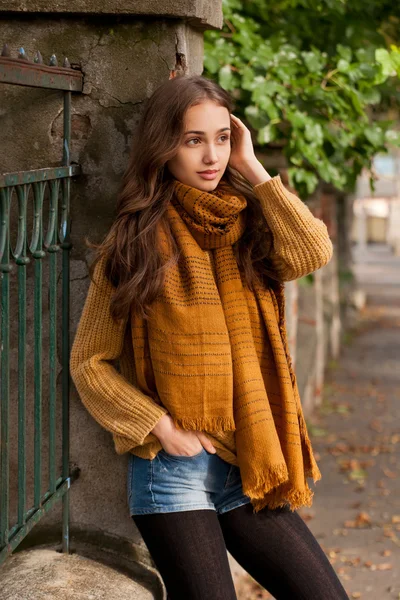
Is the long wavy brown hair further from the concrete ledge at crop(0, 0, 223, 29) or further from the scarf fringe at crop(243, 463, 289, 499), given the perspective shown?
the scarf fringe at crop(243, 463, 289, 499)

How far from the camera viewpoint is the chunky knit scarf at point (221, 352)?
2.53 m

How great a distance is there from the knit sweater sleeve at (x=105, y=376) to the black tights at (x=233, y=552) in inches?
10.8

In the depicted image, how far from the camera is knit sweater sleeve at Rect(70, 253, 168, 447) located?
255 cm

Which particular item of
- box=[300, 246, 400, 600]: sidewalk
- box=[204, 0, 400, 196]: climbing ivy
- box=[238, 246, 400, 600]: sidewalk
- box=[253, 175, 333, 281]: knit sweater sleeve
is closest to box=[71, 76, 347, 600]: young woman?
box=[253, 175, 333, 281]: knit sweater sleeve

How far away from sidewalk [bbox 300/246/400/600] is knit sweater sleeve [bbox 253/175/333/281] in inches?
87.3

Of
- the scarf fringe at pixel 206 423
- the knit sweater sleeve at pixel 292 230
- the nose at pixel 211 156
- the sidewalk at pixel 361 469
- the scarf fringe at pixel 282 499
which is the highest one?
the nose at pixel 211 156

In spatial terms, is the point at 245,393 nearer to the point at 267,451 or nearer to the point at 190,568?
the point at 267,451

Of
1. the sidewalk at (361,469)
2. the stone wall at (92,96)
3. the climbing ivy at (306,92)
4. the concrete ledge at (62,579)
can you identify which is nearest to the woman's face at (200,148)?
the stone wall at (92,96)

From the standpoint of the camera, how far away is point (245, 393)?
8.45ft

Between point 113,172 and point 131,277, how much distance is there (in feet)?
1.58

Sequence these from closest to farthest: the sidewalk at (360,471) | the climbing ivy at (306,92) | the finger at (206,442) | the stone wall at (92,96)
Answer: the finger at (206,442), the stone wall at (92,96), the climbing ivy at (306,92), the sidewalk at (360,471)

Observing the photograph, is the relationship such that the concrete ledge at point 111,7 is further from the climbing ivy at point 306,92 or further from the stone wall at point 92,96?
the climbing ivy at point 306,92

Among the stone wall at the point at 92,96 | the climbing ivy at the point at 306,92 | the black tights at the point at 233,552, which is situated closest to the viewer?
the black tights at the point at 233,552

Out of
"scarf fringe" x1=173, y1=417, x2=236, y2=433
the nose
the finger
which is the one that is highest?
the nose
